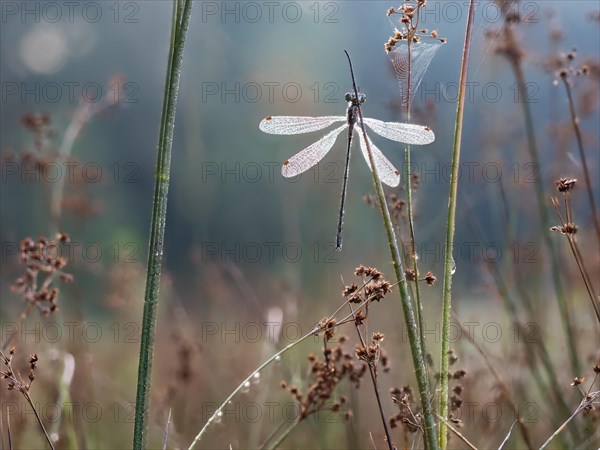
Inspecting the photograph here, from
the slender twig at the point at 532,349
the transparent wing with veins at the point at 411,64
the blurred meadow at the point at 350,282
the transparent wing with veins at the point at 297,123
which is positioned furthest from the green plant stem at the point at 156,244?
the slender twig at the point at 532,349

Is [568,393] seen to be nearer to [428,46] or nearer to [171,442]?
[171,442]

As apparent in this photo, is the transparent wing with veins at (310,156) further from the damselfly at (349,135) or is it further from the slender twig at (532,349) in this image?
the slender twig at (532,349)

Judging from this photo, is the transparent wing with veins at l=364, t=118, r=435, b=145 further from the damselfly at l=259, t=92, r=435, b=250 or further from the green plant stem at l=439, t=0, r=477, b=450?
the green plant stem at l=439, t=0, r=477, b=450

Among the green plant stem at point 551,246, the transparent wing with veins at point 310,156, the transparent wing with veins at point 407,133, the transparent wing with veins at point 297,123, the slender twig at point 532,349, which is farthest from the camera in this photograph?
the green plant stem at point 551,246

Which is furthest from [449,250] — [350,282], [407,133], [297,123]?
[350,282]

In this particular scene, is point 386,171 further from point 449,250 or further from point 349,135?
point 449,250

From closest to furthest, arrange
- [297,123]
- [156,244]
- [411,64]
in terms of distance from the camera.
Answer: [156,244]
[411,64]
[297,123]

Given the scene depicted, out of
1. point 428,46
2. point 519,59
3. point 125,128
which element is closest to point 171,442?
point 428,46
